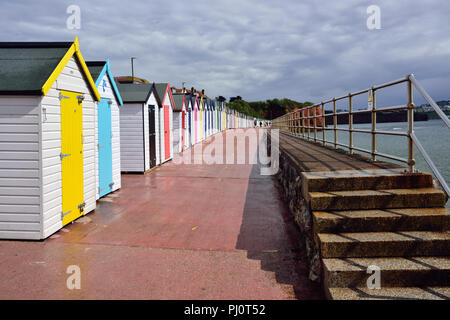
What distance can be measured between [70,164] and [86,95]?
5.18 feet

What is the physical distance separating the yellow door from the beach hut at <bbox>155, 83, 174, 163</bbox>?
792 cm

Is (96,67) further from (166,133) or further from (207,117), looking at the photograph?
(207,117)

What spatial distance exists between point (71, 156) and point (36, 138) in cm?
105

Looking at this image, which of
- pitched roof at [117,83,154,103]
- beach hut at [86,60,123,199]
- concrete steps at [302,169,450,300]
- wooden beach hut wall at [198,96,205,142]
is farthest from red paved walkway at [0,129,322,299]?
wooden beach hut wall at [198,96,205,142]

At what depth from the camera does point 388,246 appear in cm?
389

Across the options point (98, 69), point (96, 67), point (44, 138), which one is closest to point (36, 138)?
point (44, 138)

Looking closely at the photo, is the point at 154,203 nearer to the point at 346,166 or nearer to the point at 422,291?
the point at 346,166

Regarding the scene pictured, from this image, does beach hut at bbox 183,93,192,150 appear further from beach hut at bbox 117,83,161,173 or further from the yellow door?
the yellow door

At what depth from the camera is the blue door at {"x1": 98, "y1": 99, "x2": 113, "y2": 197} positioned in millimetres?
8727

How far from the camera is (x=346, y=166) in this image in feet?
19.1

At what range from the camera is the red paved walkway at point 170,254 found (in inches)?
155

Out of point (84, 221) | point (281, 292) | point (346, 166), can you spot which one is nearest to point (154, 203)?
point (84, 221)

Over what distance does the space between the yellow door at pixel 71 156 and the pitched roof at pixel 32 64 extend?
54 centimetres

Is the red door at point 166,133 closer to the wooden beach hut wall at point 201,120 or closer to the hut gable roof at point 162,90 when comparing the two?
the hut gable roof at point 162,90
